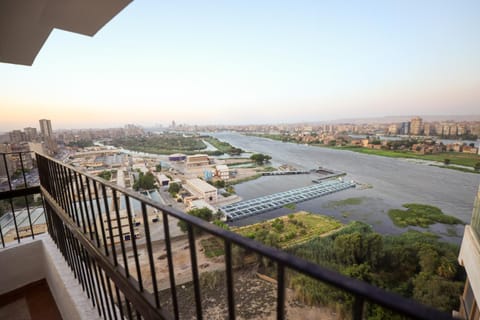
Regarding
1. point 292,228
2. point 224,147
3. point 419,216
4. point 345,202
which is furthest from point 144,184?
point 224,147

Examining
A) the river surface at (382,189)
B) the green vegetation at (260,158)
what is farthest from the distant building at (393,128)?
the green vegetation at (260,158)

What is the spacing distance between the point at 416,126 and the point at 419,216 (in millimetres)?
6017

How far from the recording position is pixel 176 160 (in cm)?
2334

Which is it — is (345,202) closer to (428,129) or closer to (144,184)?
(428,129)

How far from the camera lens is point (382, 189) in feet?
60.9

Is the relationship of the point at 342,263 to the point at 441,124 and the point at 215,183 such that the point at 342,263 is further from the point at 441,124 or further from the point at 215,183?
the point at 215,183

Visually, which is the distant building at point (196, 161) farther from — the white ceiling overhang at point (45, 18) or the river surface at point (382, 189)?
the white ceiling overhang at point (45, 18)

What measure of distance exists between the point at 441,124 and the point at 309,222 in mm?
8951

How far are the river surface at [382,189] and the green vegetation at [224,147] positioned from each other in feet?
26.4

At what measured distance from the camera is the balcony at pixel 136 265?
0.46 m

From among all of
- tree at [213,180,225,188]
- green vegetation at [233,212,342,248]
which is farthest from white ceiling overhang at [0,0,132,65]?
tree at [213,180,225,188]

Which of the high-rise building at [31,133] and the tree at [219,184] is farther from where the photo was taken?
the tree at [219,184]

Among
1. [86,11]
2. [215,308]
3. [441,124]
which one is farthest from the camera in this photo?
[441,124]

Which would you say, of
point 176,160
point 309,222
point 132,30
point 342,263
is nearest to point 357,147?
point 309,222
